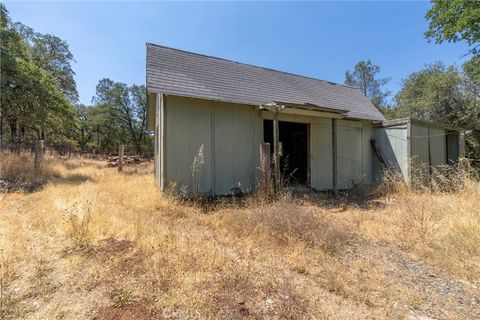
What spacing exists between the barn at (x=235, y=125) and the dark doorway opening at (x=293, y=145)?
0.26 ft

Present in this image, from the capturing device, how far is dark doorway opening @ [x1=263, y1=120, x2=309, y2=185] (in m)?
9.80

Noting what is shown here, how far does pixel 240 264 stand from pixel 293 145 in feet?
27.4

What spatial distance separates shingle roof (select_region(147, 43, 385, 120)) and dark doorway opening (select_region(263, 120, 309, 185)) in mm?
1412

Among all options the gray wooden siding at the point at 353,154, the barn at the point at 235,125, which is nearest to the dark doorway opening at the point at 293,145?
the barn at the point at 235,125

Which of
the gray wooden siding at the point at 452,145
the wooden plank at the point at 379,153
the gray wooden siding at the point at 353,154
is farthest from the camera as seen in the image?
the gray wooden siding at the point at 452,145

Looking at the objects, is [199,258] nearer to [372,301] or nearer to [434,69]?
[372,301]

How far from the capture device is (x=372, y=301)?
2.39 meters

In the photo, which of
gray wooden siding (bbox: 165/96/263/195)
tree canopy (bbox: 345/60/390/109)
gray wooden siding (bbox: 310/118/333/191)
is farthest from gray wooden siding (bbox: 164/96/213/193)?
tree canopy (bbox: 345/60/390/109)

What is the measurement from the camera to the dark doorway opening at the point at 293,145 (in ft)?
32.2

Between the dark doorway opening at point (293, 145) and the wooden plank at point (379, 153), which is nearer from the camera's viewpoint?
the wooden plank at point (379, 153)

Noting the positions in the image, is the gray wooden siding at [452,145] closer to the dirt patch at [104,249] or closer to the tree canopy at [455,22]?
the tree canopy at [455,22]

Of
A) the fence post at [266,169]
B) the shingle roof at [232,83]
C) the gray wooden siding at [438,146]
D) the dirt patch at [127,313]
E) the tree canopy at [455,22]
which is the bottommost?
the dirt patch at [127,313]

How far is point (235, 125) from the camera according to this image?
7.20 m

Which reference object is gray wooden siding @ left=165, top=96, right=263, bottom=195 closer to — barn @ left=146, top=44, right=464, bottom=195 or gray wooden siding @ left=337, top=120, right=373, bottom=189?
barn @ left=146, top=44, right=464, bottom=195
